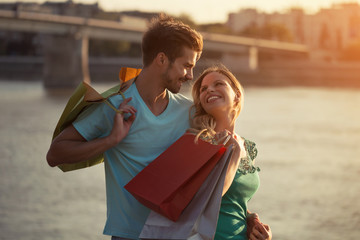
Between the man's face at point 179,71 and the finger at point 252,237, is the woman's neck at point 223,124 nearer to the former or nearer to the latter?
the man's face at point 179,71

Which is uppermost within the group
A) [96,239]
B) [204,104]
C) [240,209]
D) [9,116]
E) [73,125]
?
[204,104]

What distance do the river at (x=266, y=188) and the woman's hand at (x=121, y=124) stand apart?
4.66 meters

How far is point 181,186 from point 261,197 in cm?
716

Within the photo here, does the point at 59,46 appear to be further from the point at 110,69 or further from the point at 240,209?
the point at 240,209

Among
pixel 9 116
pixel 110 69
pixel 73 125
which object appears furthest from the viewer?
pixel 110 69

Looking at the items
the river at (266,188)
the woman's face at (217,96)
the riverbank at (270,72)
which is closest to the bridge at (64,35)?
the riverbank at (270,72)

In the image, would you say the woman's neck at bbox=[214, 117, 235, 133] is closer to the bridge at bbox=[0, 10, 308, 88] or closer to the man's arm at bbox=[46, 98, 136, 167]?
the man's arm at bbox=[46, 98, 136, 167]

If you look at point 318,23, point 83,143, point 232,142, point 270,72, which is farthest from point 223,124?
point 318,23

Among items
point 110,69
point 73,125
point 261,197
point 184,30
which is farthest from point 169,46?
point 110,69

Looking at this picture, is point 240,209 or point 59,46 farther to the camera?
point 59,46

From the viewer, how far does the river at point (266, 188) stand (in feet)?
24.8

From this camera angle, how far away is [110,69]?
6669 centimetres

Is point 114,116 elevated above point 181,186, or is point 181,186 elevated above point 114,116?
point 114,116

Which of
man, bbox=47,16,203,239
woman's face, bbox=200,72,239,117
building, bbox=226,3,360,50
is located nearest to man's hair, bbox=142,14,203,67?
man, bbox=47,16,203,239
